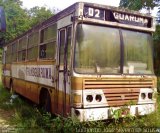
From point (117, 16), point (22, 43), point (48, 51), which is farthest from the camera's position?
point (22, 43)

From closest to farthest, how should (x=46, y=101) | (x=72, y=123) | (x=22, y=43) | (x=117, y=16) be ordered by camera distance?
1. (x=72, y=123)
2. (x=117, y=16)
3. (x=46, y=101)
4. (x=22, y=43)

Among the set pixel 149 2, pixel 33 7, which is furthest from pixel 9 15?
pixel 149 2

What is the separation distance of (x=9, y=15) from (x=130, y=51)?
4678 centimetres

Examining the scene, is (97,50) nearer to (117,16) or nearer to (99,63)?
(99,63)

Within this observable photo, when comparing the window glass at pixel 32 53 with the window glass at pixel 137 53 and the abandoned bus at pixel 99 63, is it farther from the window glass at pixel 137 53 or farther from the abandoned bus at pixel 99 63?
the window glass at pixel 137 53

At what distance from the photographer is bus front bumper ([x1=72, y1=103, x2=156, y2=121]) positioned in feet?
19.8

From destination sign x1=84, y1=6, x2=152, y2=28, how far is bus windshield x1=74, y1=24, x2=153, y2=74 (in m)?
0.22

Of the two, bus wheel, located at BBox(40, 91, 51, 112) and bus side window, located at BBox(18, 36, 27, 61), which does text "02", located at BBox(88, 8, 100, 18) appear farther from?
bus side window, located at BBox(18, 36, 27, 61)

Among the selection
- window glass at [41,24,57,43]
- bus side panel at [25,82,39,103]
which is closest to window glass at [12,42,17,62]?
bus side panel at [25,82,39,103]

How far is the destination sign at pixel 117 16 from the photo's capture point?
20.8 ft

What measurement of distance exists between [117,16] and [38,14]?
47.9m

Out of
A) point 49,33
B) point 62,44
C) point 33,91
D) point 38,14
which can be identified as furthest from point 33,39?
point 38,14

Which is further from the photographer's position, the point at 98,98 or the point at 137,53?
the point at 137,53

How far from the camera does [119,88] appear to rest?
652 cm
